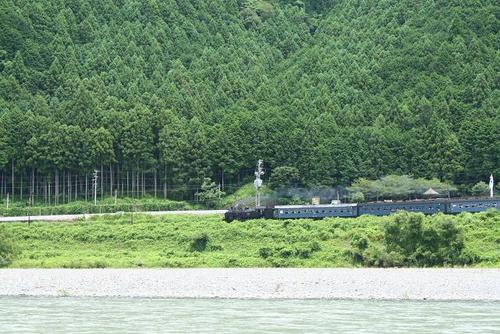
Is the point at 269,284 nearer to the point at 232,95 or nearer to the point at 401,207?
the point at 401,207

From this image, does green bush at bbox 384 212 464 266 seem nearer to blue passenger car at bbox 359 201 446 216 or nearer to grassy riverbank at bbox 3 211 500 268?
grassy riverbank at bbox 3 211 500 268

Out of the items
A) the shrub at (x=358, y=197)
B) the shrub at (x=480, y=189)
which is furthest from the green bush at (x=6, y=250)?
the shrub at (x=480, y=189)

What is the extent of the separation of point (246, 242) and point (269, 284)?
67.9 feet

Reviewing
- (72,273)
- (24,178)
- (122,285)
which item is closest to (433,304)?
(122,285)

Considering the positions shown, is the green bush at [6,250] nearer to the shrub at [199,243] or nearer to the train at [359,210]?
the shrub at [199,243]

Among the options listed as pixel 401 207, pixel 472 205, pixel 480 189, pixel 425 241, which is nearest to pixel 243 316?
pixel 425 241

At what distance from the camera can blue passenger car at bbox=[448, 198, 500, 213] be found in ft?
272

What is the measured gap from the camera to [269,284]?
54469 mm

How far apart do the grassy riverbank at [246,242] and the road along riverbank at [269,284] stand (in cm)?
478

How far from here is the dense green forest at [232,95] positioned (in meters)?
122

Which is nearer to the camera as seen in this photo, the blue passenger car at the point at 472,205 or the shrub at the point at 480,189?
the blue passenger car at the point at 472,205

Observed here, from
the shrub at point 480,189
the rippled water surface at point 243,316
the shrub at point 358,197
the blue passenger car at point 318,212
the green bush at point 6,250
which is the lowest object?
the rippled water surface at point 243,316

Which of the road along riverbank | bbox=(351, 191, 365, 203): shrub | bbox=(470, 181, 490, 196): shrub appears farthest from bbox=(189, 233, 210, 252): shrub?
bbox=(470, 181, 490, 196): shrub

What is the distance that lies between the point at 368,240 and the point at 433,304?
753 inches
